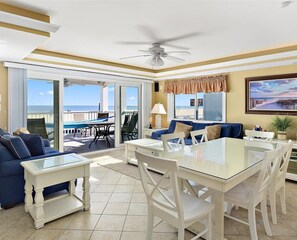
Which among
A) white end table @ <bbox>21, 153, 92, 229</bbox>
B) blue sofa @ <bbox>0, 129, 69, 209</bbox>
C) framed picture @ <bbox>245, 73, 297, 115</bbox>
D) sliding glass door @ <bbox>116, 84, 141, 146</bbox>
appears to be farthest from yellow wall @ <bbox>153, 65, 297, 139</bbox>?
blue sofa @ <bbox>0, 129, 69, 209</bbox>

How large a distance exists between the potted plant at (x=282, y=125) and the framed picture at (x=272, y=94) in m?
0.16

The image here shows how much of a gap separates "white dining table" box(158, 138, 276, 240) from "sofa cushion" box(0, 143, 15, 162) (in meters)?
1.88

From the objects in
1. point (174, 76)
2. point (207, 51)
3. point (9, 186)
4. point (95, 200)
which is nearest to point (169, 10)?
point (207, 51)

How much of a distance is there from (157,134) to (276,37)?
10.3 feet

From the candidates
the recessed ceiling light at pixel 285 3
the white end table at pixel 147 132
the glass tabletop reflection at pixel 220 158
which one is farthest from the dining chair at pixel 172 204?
the white end table at pixel 147 132

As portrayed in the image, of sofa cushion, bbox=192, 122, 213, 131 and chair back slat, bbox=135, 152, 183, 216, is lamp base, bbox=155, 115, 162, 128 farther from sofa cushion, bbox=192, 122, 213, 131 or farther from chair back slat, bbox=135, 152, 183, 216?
chair back slat, bbox=135, 152, 183, 216

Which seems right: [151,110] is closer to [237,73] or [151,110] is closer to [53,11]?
[237,73]

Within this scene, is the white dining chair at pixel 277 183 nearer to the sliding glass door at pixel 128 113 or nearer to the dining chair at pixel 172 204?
the dining chair at pixel 172 204

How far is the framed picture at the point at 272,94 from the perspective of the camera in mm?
3840

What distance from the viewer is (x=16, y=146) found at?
245cm

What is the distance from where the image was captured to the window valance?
4816mm

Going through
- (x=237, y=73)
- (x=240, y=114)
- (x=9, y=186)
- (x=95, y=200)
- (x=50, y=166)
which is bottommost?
(x=95, y=200)

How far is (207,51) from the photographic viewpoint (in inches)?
151

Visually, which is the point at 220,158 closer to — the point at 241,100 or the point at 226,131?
the point at 226,131
